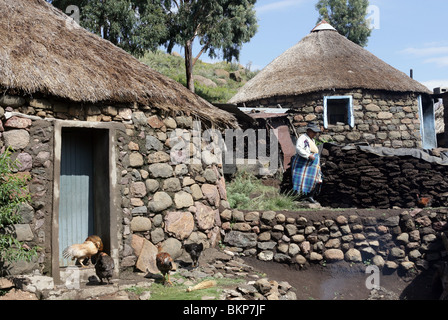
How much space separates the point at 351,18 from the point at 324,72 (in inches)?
531

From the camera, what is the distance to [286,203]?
29.7 ft

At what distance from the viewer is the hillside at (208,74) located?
74.4 ft

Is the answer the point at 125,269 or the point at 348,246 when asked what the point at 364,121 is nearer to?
the point at 348,246

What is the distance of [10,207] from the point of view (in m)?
5.36

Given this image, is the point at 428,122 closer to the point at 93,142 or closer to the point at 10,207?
the point at 93,142

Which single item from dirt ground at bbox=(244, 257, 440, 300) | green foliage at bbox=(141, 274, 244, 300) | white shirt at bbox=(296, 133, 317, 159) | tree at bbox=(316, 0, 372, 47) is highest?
tree at bbox=(316, 0, 372, 47)

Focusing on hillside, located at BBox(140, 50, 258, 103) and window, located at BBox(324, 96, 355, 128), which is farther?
hillside, located at BBox(140, 50, 258, 103)

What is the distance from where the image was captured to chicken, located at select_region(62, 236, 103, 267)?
593cm

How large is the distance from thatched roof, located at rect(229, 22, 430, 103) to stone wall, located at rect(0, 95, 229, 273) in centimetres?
619

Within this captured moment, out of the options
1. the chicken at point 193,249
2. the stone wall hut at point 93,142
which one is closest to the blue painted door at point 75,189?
the stone wall hut at point 93,142

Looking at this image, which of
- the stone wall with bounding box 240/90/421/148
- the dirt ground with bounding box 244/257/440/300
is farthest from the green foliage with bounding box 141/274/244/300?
the stone wall with bounding box 240/90/421/148

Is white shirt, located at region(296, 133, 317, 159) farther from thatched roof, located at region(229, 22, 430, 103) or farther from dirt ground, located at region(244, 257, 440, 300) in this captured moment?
thatched roof, located at region(229, 22, 430, 103)

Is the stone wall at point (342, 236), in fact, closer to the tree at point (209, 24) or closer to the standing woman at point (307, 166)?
the standing woman at point (307, 166)

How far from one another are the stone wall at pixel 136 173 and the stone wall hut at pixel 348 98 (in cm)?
594
